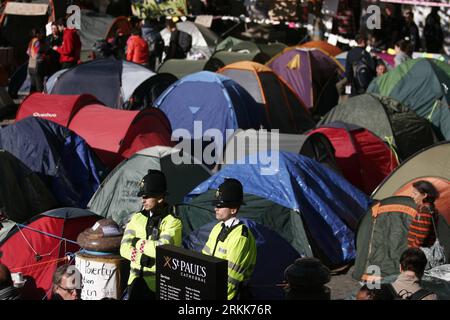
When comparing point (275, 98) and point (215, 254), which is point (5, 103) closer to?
point (275, 98)

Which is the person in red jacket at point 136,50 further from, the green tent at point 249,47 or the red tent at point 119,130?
the red tent at point 119,130

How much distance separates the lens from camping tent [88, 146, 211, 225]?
1257 centimetres

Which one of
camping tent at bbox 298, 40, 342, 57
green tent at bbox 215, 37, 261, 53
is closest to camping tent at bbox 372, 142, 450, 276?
camping tent at bbox 298, 40, 342, 57

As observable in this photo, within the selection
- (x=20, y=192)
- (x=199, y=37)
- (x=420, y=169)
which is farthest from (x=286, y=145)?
(x=199, y=37)

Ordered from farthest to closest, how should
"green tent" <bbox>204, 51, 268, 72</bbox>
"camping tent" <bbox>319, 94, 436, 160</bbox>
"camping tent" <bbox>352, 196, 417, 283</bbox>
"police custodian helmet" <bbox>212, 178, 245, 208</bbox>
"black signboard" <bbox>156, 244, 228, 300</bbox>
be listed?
"green tent" <bbox>204, 51, 268, 72</bbox>, "camping tent" <bbox>319, 94, 436, 160</bbox>, "camping tent" <bbox>352, 196, 417, 283</bbox>, "police custodian helmet" <bbox>212, 178, 245, 208</bbox>, "black signboard" <bbox>156, 244, 228, 300</bbox>

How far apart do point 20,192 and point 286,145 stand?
343cm

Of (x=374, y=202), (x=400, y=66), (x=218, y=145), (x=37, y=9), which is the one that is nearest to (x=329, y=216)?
(x=374, y=202)

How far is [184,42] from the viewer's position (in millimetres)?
24375

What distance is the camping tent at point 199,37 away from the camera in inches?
1005

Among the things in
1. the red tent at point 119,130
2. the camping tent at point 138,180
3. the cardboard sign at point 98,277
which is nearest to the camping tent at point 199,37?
the red tent at point 119,130

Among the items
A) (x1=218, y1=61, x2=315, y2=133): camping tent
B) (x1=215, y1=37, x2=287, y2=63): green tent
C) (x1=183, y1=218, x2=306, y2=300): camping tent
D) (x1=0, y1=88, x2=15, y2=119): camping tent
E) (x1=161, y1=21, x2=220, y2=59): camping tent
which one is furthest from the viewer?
(x1=161, y1=21, x2=220, y2=59): camping tent

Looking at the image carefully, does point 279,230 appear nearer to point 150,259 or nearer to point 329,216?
point 329,216

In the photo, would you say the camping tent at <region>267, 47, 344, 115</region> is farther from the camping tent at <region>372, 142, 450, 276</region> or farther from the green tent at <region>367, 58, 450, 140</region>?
the camping tent at <region>372, 142, 450, 276</region>

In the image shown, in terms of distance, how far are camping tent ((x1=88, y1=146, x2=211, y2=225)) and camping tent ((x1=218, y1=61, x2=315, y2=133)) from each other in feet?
17.3
